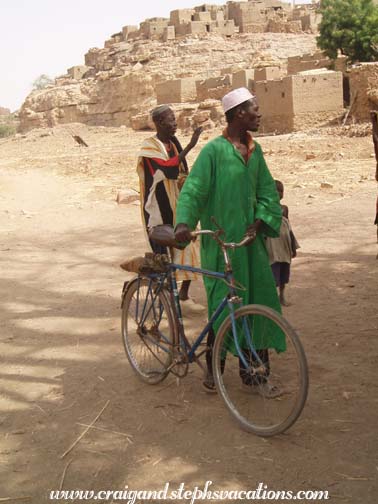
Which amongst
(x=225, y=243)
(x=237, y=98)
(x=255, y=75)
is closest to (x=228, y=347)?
Result: (x=225, y=243)

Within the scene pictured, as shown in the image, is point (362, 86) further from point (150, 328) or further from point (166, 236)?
point (166, 236)

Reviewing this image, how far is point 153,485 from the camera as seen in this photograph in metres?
2.63

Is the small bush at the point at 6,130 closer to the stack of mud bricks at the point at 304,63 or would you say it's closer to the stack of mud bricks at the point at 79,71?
the stack of mud bricks at the point at 79,71

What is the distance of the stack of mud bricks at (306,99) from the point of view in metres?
20.3

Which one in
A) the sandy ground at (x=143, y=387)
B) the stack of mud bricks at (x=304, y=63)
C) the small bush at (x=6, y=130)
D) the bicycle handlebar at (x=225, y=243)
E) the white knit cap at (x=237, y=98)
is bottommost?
the sandy ground at (x=143, y=387)

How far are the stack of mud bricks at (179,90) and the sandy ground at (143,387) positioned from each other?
22.9m

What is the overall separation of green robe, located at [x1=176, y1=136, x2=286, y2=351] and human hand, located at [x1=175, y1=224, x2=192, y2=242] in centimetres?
6

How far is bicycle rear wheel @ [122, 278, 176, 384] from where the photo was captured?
11.6 feet

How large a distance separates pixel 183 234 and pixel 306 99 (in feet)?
59.3

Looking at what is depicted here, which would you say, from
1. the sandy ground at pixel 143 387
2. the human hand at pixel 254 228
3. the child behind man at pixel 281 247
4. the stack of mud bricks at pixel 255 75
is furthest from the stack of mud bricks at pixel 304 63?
the human hand at pixel 254 228

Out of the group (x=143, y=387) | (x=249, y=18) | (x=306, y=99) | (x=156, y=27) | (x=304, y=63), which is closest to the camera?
(x=143, y=387)

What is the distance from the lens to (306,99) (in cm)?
2033

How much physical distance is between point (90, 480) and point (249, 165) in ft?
5.19

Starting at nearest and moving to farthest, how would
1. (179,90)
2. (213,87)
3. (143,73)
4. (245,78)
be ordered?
(245,78) < (213,87) < (179,90) < (143,73)
